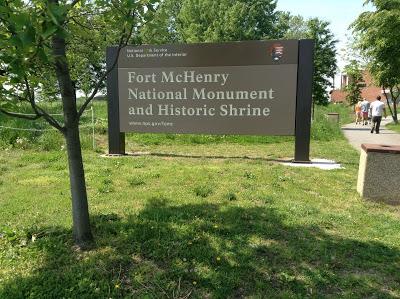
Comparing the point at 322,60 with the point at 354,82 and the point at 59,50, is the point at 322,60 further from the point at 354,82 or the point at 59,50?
the point at 59,50

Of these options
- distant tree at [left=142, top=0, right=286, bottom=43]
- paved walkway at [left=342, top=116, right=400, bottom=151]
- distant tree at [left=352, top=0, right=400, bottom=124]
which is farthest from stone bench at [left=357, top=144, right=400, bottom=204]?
distant tree at [left=142, top=0, right=286, bottom=43]

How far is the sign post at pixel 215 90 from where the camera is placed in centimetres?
905

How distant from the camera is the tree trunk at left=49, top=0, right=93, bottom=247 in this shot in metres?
4.02

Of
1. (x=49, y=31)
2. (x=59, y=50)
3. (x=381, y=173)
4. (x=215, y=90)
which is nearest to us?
(x=49, y=31)

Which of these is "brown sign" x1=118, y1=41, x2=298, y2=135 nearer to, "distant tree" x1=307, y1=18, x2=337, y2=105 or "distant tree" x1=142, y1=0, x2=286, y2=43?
"distant tree" x1=307, y1=18, x2=337, y2=105

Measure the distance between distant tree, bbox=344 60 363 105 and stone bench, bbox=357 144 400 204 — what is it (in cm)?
3422

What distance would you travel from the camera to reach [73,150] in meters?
4.23

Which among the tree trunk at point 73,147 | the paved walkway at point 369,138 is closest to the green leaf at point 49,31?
the tree trunk at point 73,147

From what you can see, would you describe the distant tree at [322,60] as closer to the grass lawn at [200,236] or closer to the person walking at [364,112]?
the person walking at [364,112]

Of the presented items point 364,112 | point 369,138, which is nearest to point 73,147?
point 369,138

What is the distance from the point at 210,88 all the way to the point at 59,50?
5.77 meters

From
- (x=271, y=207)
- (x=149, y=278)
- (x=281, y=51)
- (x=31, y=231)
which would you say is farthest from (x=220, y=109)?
(x=149, y=278)

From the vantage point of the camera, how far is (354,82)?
41.5 m

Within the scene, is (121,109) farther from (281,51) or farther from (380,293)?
(380,293)
